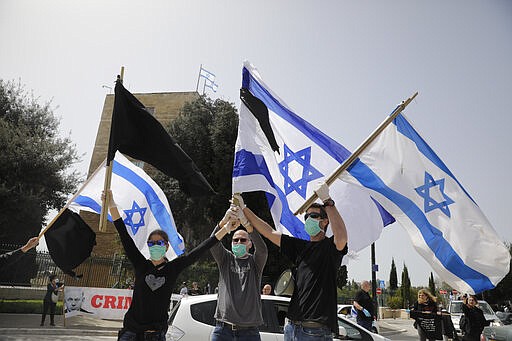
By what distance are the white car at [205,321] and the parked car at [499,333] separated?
2.73 m

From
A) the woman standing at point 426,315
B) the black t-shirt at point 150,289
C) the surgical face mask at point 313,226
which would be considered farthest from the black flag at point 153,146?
the woman standing at point 426,315

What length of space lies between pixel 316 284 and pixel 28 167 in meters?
19.1

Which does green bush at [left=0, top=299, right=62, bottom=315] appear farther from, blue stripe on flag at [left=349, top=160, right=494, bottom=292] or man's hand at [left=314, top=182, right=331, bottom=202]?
man's hand at [left=314, top=182, right=331, bottom=202]

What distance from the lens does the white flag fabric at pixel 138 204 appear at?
756cm

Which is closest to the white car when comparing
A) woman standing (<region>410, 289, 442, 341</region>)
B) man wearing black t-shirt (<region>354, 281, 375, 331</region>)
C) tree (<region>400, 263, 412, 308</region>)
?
man wearing black t-shirt (<region>354, 281, 375, 331</region>)

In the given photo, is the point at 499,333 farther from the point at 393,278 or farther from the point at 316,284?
the point at 393,278

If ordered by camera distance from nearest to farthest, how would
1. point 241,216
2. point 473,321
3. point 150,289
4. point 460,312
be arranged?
point 150,289 → point 241,216 → point 473,321 → point 460,312

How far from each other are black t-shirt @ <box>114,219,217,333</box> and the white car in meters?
2.15

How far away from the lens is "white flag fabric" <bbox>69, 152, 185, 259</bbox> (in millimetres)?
7559

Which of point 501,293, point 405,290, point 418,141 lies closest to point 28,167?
point 418,141

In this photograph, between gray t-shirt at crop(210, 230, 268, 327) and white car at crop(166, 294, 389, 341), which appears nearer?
gray t-shirt at crop(210, 230, 268, 327)

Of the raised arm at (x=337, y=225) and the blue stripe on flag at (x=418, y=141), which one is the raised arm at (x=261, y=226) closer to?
the raised arm at (x=337, y=225)

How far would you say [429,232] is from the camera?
4.91m

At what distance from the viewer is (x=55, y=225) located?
6.30 m
